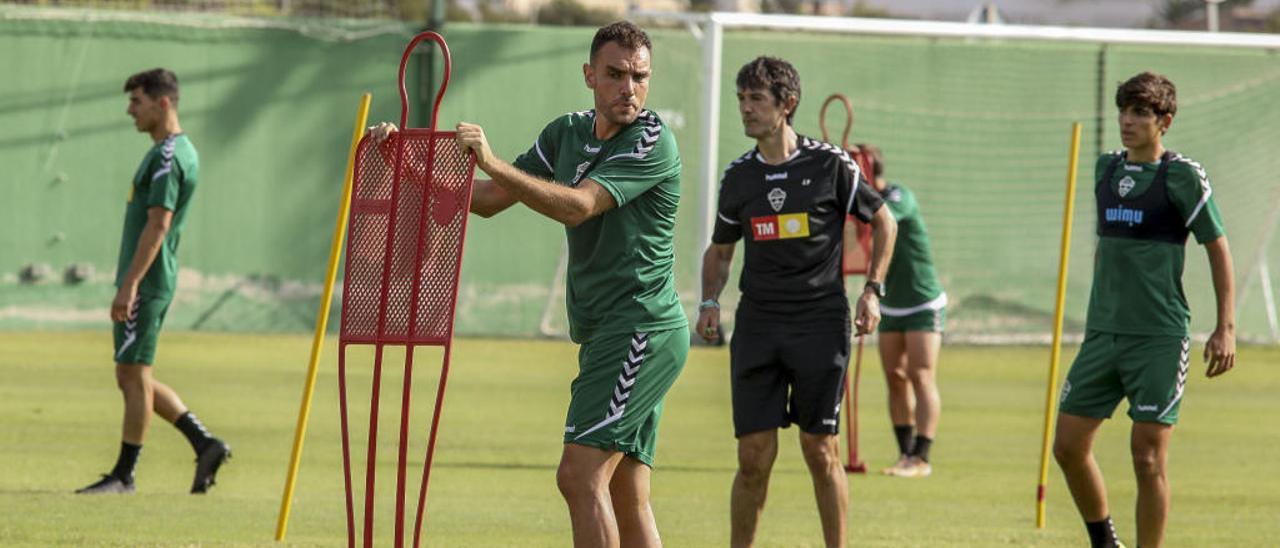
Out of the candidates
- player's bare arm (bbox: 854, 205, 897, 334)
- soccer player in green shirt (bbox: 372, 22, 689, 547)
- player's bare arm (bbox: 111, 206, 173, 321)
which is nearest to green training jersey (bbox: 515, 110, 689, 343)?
soccer player in green shirt (bbox: 372, 22, 689, 547)

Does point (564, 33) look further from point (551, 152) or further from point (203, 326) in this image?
point (551, 152)

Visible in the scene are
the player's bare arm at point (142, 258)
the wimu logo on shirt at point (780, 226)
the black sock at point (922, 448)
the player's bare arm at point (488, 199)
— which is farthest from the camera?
the black sock at point (922, 448)

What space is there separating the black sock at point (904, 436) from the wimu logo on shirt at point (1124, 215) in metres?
4.45

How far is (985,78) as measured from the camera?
26656 mm

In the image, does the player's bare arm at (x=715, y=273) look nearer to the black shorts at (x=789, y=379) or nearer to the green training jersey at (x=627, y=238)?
the black shorts at (x=789, y=379)

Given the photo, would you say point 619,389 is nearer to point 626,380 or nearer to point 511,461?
point 626,380

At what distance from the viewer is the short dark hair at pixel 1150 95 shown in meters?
Answer: 8.34

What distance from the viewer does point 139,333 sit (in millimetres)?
10742

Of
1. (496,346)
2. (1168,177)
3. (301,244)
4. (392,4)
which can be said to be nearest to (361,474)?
(1168,177)

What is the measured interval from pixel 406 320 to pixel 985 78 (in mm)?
21620

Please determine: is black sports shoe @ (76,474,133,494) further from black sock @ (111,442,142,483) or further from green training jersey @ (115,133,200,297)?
green training jersey @ (115,133,200,297)

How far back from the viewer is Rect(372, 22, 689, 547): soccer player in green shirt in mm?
6309

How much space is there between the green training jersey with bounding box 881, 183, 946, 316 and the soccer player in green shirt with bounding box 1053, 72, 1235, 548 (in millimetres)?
4338

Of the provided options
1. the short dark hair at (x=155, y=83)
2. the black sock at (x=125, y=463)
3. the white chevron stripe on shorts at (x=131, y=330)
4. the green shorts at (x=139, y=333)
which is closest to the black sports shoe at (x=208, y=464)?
the black sock at (x=125, y=463)
